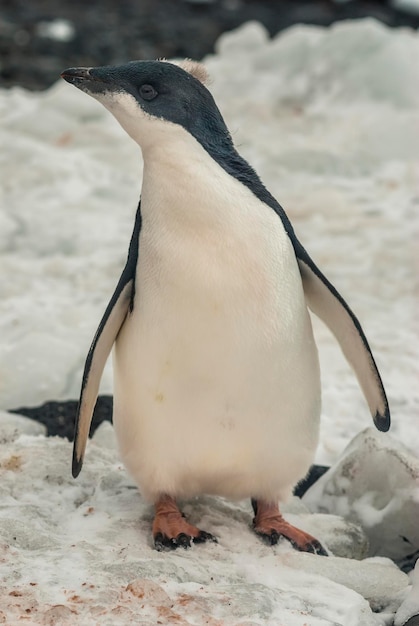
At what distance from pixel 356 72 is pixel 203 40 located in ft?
5.13

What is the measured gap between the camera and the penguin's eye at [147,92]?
6.81 feet

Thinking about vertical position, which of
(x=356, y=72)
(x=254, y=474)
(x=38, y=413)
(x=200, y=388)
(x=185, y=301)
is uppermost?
(x=356, y=72)

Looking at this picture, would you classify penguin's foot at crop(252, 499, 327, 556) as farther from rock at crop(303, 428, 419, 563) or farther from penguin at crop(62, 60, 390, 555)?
rock at crop(303, 428, 419, 563)

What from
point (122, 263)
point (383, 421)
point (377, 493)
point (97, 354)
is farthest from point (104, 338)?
point (122, 263)

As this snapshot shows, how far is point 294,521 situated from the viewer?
2.48 meters

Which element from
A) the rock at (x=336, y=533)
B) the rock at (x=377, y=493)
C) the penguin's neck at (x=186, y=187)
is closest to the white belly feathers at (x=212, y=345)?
the penguin's neck at (x=186, y=187)

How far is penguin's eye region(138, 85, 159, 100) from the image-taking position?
81.7 inches

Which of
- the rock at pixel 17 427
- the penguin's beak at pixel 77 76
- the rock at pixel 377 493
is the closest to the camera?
the penguin's beak at pixel 77 76

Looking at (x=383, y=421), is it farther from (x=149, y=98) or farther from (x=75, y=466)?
(x=149, y=98)

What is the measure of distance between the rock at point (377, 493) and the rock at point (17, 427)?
736 millimetres

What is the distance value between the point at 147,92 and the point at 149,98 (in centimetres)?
1

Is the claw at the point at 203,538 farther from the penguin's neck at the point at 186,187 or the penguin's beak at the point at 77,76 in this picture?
the penguin's beak at the point at 77,76

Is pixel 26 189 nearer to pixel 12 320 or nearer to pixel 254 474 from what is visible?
pixel 12 320

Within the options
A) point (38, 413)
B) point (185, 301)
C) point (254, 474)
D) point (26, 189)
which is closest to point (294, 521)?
point (254, 474)
